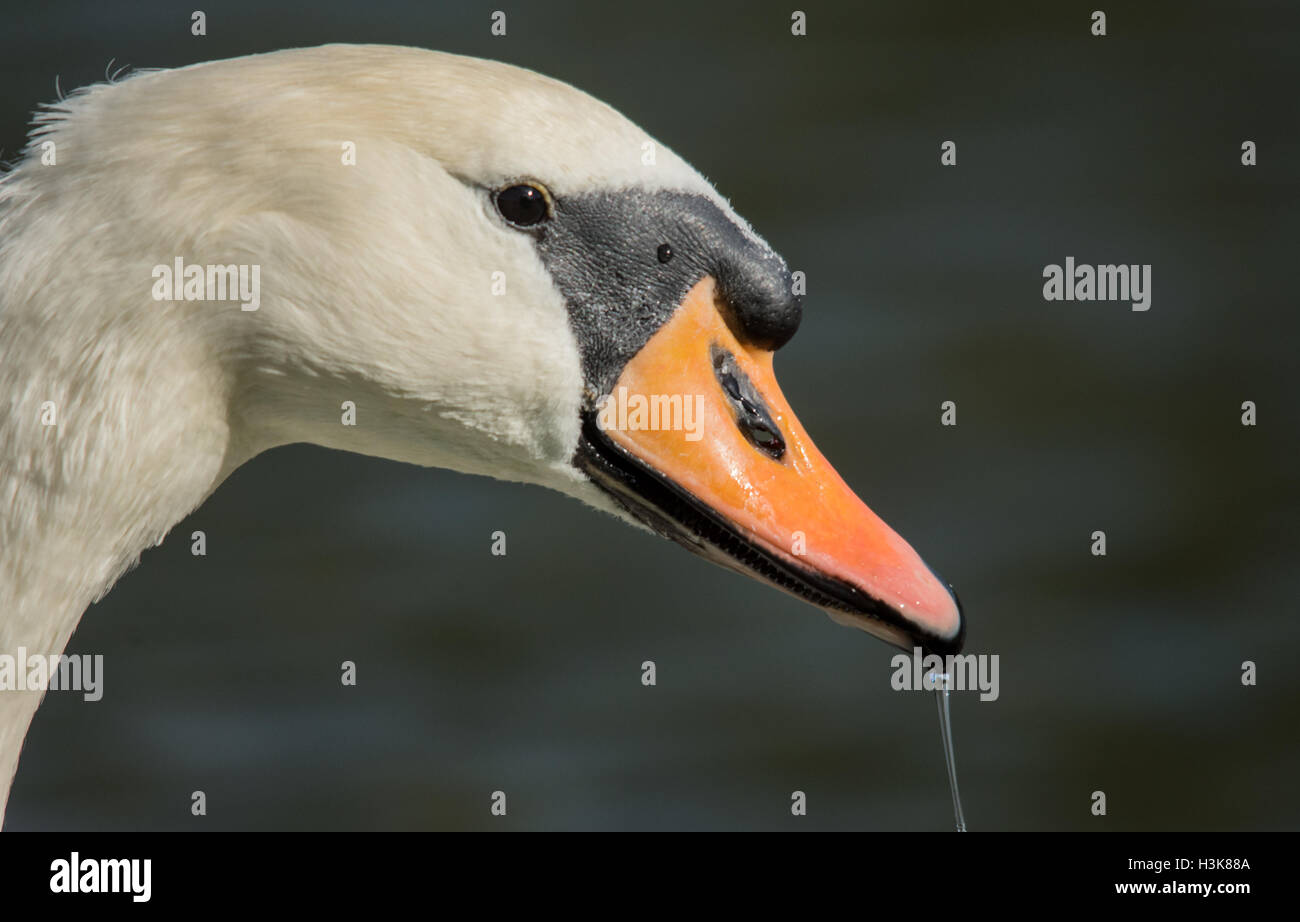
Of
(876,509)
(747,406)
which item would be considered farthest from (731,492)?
(876,509)

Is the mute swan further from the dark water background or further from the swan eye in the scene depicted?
the dark water background

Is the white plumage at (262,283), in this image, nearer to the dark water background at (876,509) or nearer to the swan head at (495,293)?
the swan head at (495,293)

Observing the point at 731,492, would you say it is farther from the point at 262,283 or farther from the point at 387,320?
the point at 262,283

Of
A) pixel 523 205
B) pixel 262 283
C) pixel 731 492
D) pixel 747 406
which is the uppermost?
pixel 523 205

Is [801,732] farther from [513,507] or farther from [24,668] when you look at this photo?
[24,668]

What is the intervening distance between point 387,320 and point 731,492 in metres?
0.57

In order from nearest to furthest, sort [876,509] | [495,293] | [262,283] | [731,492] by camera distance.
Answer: [262,283] < [495,293] < [731,492] < [876,509]

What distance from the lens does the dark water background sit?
5.80m

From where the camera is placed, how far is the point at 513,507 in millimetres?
6574

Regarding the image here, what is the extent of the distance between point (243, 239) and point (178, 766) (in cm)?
356

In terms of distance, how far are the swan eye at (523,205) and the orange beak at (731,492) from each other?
0.87 ft

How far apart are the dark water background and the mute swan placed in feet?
9.70

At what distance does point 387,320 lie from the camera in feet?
8.61

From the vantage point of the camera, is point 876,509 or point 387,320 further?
point 876,509
